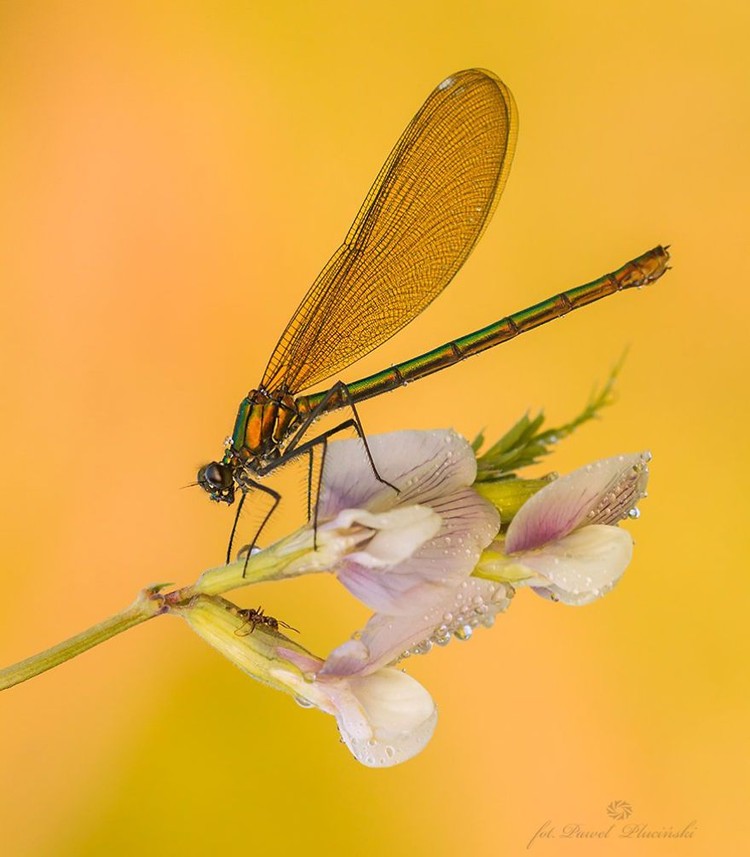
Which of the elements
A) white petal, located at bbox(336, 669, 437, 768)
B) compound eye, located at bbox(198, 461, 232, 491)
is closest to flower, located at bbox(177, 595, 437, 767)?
white petal, located at bbox(336, 669, 437, 768)

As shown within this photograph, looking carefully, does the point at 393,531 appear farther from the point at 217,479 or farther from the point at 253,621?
the point at 217,479

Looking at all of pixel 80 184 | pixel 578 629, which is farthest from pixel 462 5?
pixel 578 629

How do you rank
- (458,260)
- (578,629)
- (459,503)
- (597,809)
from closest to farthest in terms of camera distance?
1. (459,503)
2. (458,260)
3. (597,809)
4. (578,629)

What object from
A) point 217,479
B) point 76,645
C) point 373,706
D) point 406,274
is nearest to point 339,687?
point 373,706

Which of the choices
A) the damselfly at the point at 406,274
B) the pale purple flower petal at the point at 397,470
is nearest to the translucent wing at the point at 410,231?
the damselfly at the point at 406,274

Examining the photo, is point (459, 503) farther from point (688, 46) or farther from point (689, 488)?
point (688, 46)

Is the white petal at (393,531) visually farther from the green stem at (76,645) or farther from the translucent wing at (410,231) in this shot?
the translucent wing at (410,231)
